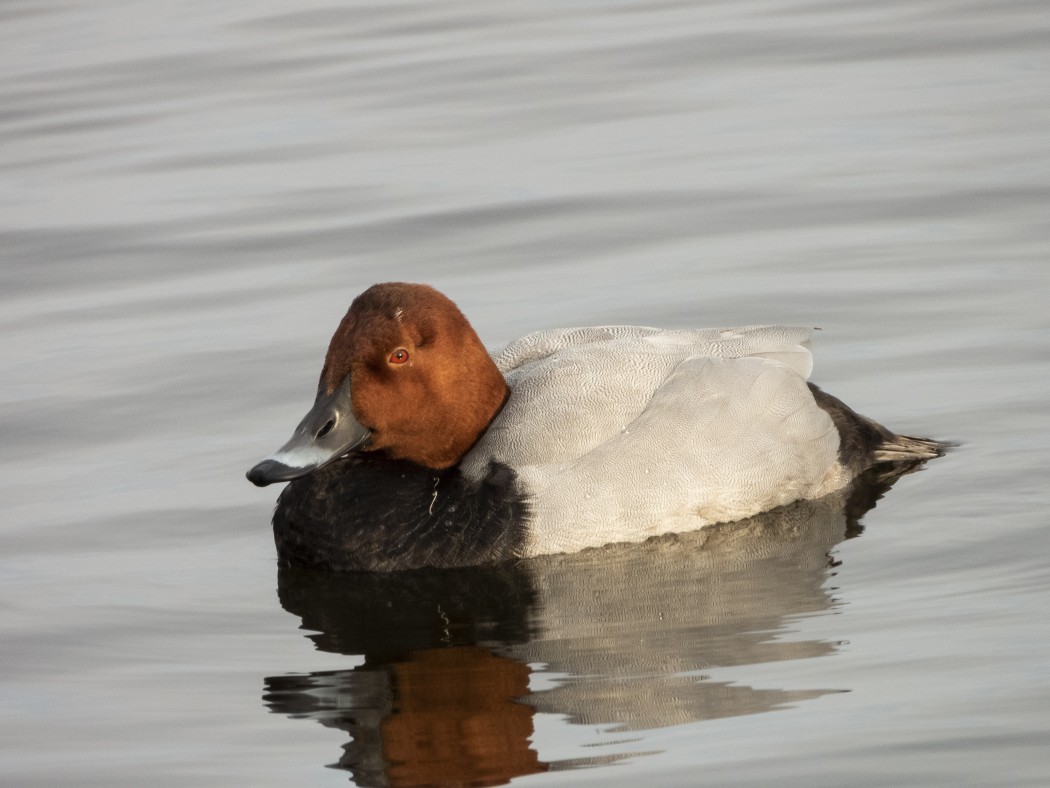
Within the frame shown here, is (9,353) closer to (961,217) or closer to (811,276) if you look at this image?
(811,276)

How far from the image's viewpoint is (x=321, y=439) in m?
6.03

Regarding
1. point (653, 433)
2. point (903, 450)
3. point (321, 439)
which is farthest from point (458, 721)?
point (903, 450)

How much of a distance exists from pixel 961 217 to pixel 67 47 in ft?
28.9

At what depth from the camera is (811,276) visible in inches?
348

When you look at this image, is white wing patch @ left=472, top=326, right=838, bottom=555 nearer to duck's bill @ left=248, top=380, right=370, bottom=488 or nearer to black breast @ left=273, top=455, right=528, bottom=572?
black breast @ left=273, top=455, right=528, bottom=572

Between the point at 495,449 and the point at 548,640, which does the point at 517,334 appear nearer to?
the point at 495,449

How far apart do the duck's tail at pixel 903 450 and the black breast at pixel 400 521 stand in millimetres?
1628

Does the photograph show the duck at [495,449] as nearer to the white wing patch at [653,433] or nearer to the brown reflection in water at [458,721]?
the white wing patch at [653,433]

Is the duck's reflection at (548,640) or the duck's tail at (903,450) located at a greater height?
the duck's tail at (903,450)

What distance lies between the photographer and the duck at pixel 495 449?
6070 millimetres

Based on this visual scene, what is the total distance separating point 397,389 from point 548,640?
1.16 meters

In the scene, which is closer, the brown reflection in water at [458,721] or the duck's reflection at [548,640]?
the brown reflection in water at [458,721]

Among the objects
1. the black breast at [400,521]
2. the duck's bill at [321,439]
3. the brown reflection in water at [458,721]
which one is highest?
the duck's bill at [321,439]

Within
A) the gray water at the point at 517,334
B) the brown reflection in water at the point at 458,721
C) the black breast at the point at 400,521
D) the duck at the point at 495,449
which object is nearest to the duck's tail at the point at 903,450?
the gray water at the point at 517,334
